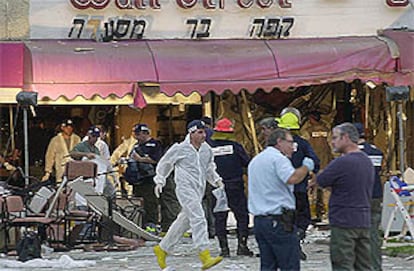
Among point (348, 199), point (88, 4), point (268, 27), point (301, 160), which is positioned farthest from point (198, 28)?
point (348, 199)

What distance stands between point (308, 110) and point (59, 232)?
639cm

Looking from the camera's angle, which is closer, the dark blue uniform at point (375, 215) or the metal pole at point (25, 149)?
the dark blue uniform at point (375, 215)

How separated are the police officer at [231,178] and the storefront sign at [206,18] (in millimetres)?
5648

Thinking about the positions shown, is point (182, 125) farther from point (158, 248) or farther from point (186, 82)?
point (158, 248)

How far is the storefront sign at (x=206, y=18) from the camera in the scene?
62.2 ft

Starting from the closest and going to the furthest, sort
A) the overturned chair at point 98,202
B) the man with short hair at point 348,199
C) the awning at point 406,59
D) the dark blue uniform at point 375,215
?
the man with short hair at point 348,199
the dark blue uniform at point 375,215
the overturned chair at point 98,202
the awning at point 406,59

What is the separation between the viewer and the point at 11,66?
56.5 ft

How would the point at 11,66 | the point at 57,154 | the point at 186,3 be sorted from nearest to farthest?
the point at 11,66 < the point at 57,154 < the point at 186,3

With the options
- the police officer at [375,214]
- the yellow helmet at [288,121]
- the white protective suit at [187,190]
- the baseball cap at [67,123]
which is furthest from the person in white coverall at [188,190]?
the baseball cap at [67,123]

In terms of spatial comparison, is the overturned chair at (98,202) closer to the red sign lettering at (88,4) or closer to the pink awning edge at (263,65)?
the pink awning edge at (263,65)

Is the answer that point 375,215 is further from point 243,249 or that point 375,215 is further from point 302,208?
point 243,249

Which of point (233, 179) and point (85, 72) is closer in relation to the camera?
point (233, 179)

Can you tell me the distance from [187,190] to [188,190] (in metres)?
0.01

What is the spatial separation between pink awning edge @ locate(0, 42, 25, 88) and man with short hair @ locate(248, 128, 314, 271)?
27.8 feet
